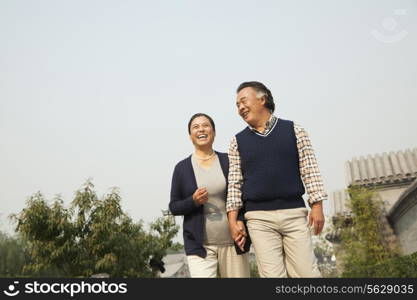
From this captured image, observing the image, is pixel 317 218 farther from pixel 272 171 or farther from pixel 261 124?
pixel 261 124

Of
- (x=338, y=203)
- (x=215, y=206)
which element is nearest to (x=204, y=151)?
(x=215, y=206)

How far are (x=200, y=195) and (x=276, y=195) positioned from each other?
1.85ft

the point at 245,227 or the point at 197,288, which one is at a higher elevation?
the point at 245,227

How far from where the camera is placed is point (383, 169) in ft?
52.6

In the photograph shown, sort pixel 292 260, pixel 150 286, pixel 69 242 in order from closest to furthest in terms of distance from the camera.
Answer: pixel 150 286, pixel 292 260, pixel 69 242

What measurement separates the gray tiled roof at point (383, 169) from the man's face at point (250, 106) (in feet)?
44.3

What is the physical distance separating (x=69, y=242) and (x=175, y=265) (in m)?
38.3

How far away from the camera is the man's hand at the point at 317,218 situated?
2.92 metres

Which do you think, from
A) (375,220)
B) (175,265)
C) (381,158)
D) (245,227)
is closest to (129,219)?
(375,220)

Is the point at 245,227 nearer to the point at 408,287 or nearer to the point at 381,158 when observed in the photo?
the point at 408,287

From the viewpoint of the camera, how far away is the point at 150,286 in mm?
2664

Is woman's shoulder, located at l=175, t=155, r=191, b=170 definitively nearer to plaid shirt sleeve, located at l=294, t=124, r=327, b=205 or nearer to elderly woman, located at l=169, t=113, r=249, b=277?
elderly woman, located at l=169, t=113, r=249, b=277

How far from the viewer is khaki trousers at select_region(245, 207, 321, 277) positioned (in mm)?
2854

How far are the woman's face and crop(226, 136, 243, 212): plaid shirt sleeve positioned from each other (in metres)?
0.40
